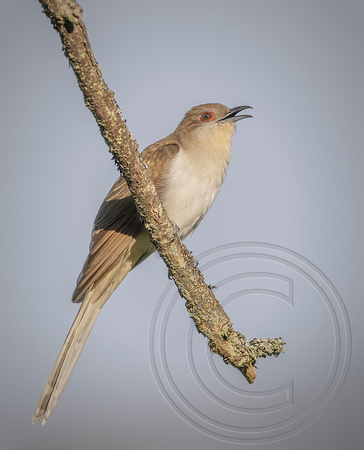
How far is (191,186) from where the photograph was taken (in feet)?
15.7

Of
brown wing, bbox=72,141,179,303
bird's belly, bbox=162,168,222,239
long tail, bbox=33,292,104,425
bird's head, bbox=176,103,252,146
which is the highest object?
bird's head, bbox=176,103,252,146

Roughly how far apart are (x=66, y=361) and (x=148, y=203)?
2007 millimetres

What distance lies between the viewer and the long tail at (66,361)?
4516mm

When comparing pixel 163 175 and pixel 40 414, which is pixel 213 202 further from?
pixel 40 414

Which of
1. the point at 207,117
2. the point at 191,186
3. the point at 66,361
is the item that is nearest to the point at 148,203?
the point at 191,186

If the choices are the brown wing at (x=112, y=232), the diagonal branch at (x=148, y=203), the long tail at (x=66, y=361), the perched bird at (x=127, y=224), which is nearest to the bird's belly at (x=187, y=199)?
the perched bird at (x=127, y=224)

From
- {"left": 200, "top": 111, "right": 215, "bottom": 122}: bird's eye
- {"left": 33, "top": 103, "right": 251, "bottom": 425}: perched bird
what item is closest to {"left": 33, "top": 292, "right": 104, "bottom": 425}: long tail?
{"left": 33, "top": 103, "right": 251, "bottom": 425}: perched bird

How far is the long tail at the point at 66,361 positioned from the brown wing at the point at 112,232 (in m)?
0.19

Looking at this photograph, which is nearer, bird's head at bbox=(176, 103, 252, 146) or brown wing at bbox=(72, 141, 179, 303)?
brown wing at bbox=(72, 141, 179, 303)

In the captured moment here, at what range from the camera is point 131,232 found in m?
4.66

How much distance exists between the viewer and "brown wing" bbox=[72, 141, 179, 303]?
457 cm

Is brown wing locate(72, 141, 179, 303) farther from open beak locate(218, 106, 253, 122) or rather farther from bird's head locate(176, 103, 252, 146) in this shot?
open beak locate(218, 106, 253, 122)

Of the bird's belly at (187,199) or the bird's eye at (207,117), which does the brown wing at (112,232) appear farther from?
the bird's eye at (207,117)

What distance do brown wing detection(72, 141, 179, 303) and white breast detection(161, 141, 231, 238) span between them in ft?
0.44
